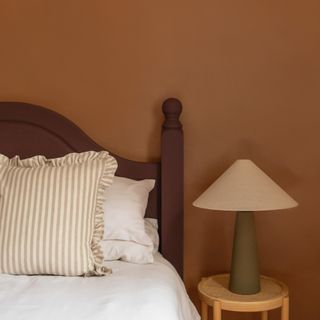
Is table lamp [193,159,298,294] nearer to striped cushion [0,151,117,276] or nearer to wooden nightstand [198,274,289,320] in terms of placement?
wooden nightstand [198,274,289,320]

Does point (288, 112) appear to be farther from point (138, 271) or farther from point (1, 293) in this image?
point (1, 293)

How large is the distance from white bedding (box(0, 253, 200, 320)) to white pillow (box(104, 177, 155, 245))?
5.5 inches

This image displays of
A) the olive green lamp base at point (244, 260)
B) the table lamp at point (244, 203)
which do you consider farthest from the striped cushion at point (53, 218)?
the olive green lamp base at point (244, 260)

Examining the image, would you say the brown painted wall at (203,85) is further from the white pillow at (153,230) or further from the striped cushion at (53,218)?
the striped cushion at (53,218)

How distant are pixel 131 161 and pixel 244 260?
0.65 m

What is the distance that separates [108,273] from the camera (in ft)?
6.56

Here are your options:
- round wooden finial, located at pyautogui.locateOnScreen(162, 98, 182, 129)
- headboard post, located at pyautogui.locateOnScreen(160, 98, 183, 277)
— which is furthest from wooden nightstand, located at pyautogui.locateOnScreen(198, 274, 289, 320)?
round wooden finial, located at pyautogui.locateOnScreen(162, 98, 182, 129)

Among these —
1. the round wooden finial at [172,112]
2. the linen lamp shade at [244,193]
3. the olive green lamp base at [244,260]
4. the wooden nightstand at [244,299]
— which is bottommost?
the wooden nightstand at [244,299]

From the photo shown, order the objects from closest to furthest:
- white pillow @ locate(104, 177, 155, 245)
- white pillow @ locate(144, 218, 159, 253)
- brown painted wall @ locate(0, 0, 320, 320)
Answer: white pillow @ locate(104, 177, 155, 245) → white pillow @ locate(144, 218, 159, 253) → brown painted wall @ locate(0, 0, 320, 320)

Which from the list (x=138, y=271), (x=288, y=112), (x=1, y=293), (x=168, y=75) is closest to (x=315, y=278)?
(x=288, y=112)

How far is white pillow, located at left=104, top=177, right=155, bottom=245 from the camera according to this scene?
7.24ft

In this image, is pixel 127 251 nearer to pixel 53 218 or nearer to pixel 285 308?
pixel 53 218

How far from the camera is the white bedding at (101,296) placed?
1.58 m

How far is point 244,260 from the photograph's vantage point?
2.20 metres
